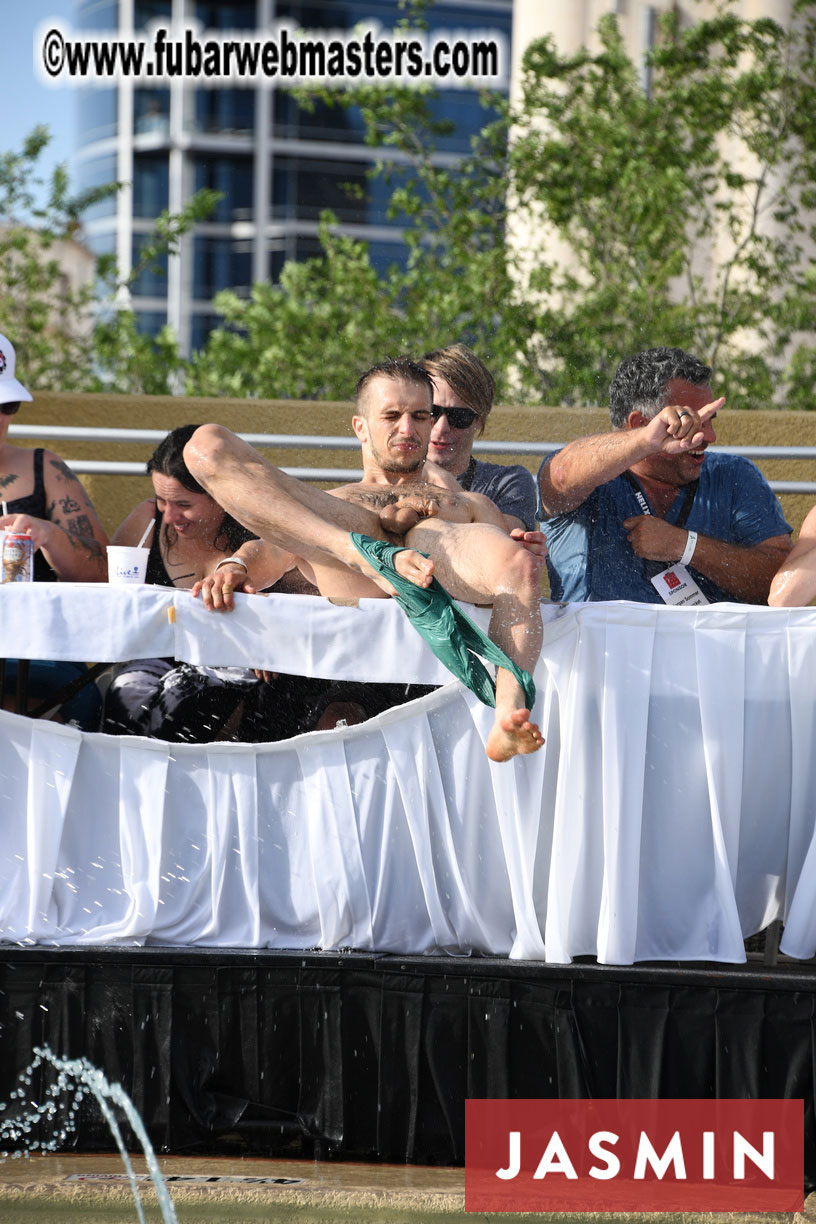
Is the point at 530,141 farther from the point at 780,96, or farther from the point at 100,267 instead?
the point at 100,267

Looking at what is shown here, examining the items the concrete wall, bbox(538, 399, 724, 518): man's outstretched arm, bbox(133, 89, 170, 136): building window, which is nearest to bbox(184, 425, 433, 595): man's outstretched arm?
bbox(538, 399, 724, 518): man's outstretched arm

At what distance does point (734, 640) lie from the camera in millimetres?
2691

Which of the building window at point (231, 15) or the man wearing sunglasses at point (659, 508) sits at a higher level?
the building window at point (231, 15)

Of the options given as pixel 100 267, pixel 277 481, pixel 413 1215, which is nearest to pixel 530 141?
pixel 100 267

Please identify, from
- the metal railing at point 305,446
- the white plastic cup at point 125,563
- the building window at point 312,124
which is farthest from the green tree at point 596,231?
the building window at point 312,124

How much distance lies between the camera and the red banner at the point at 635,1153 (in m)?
2.51

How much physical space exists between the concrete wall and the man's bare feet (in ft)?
9.07

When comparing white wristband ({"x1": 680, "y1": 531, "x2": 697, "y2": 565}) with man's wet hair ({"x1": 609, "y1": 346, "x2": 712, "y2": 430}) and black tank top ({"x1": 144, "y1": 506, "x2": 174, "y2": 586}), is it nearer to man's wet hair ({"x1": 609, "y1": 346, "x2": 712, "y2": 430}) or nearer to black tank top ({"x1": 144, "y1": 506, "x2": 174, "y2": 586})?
man's wet hair ({"x1": 609, "y1": 346, "x2": 712, "y2": 430})

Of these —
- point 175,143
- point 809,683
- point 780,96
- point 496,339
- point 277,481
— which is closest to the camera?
point 809,683

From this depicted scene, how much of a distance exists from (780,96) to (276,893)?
7.30 metres

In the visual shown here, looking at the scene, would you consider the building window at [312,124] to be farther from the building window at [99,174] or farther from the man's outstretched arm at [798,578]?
the man's outstretched arm at [798,578]

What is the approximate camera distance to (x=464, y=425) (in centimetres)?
378

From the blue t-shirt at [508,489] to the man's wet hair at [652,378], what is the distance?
351 millimetres

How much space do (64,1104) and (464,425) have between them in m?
2.05
